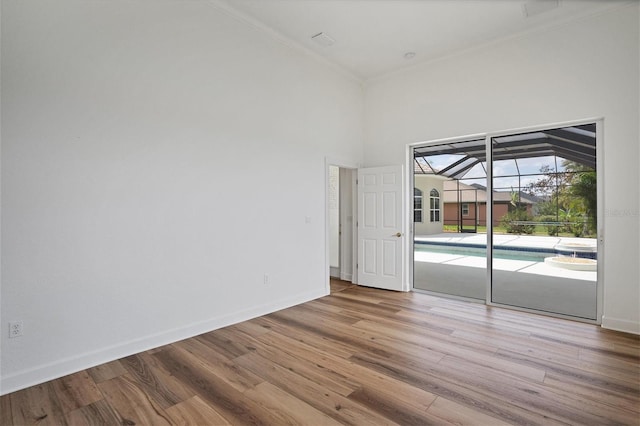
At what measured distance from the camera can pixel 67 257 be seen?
255 cm

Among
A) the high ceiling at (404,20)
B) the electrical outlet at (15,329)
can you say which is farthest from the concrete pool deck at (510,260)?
the electrical outlet at (15,329)

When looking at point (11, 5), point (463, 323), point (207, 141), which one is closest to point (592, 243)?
point (463, 323)

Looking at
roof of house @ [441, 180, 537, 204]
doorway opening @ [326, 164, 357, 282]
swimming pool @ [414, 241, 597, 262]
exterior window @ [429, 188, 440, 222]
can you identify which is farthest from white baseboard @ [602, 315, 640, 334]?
exterior window @ [429, 188, 440, 222]

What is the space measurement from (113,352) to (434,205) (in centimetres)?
629

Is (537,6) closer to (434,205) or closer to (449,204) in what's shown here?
(449,204)

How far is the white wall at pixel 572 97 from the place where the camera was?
11.2 feet

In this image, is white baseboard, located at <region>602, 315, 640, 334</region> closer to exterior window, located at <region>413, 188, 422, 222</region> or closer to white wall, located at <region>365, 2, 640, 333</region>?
white wall, located at <region>365, 2, 640, 333</region>

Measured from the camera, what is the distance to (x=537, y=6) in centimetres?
351

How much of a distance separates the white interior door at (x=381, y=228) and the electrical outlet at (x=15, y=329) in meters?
4.25

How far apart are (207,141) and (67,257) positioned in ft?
5.36

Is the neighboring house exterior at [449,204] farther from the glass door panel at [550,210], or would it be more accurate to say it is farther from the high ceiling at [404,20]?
the high ceiling at [404,20]

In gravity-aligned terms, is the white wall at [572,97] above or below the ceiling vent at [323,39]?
below

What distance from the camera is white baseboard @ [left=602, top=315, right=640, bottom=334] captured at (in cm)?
337

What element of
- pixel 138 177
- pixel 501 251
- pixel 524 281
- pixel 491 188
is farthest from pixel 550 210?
pixel 138 177
